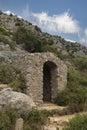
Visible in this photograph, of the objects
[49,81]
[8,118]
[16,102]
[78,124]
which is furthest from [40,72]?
[78,124]

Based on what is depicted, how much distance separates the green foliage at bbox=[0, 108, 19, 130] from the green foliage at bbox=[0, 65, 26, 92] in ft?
18.8

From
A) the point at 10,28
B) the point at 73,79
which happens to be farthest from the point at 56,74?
the point at 10,28

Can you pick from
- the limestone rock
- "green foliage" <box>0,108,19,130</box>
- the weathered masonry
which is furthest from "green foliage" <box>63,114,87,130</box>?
the weathered masonry

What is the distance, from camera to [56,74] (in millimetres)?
24922

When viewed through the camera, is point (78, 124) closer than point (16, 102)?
Yes

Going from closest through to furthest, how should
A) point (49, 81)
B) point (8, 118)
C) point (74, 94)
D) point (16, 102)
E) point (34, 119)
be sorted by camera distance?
point (8, 118)
point (34, 119)
point (16, 102)
point (74, 94)
point (49, 81)

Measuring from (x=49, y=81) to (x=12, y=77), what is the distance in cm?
376

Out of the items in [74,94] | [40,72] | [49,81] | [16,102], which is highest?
[40,72]

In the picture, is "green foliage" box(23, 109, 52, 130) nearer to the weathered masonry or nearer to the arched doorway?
the weathered masonry

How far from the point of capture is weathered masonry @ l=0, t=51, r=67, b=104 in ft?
75.7

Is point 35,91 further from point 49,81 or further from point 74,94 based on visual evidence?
point 49,81

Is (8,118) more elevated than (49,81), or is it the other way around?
(49,81)

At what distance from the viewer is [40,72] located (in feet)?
77.2

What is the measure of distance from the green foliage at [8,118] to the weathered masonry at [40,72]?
6938mm
